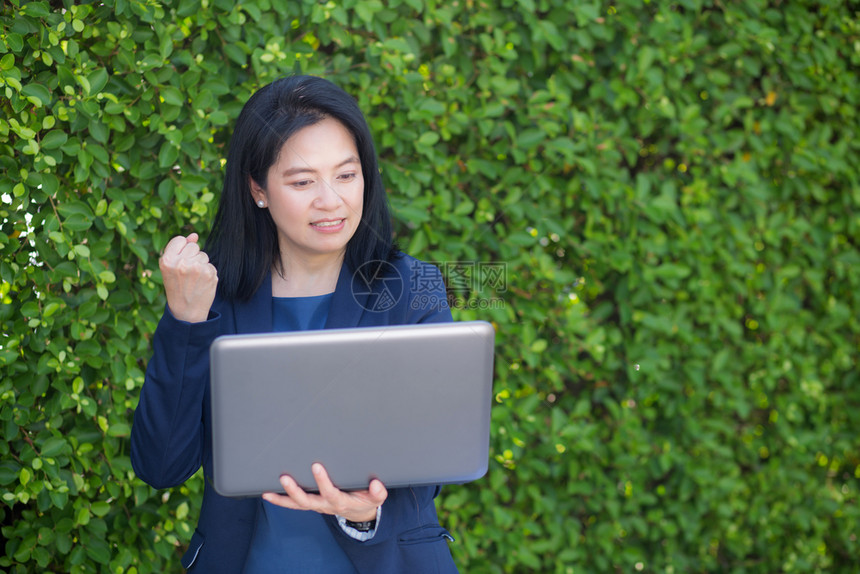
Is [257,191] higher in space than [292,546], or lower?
higher

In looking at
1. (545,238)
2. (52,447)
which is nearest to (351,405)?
(52,447)

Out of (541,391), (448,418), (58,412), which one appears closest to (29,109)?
(58,412)

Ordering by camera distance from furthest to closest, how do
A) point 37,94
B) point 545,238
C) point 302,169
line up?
point 545,238 < point 37,94 < point 302,169

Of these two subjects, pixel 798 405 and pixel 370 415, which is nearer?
pixel 370 415

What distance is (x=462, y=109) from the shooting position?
2346mm

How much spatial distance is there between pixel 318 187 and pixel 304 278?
8.7 inches

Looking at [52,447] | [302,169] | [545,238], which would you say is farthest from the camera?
[545,238]

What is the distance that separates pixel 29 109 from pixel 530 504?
2.03 m

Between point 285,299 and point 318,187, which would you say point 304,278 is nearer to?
point 285,299

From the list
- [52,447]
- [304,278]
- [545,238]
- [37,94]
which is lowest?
[52,447]

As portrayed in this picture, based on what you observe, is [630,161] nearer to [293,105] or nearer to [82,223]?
[293,105]

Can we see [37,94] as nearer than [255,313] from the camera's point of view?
No

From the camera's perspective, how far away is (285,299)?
1524 millimetres

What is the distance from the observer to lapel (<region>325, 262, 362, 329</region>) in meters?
1.46
